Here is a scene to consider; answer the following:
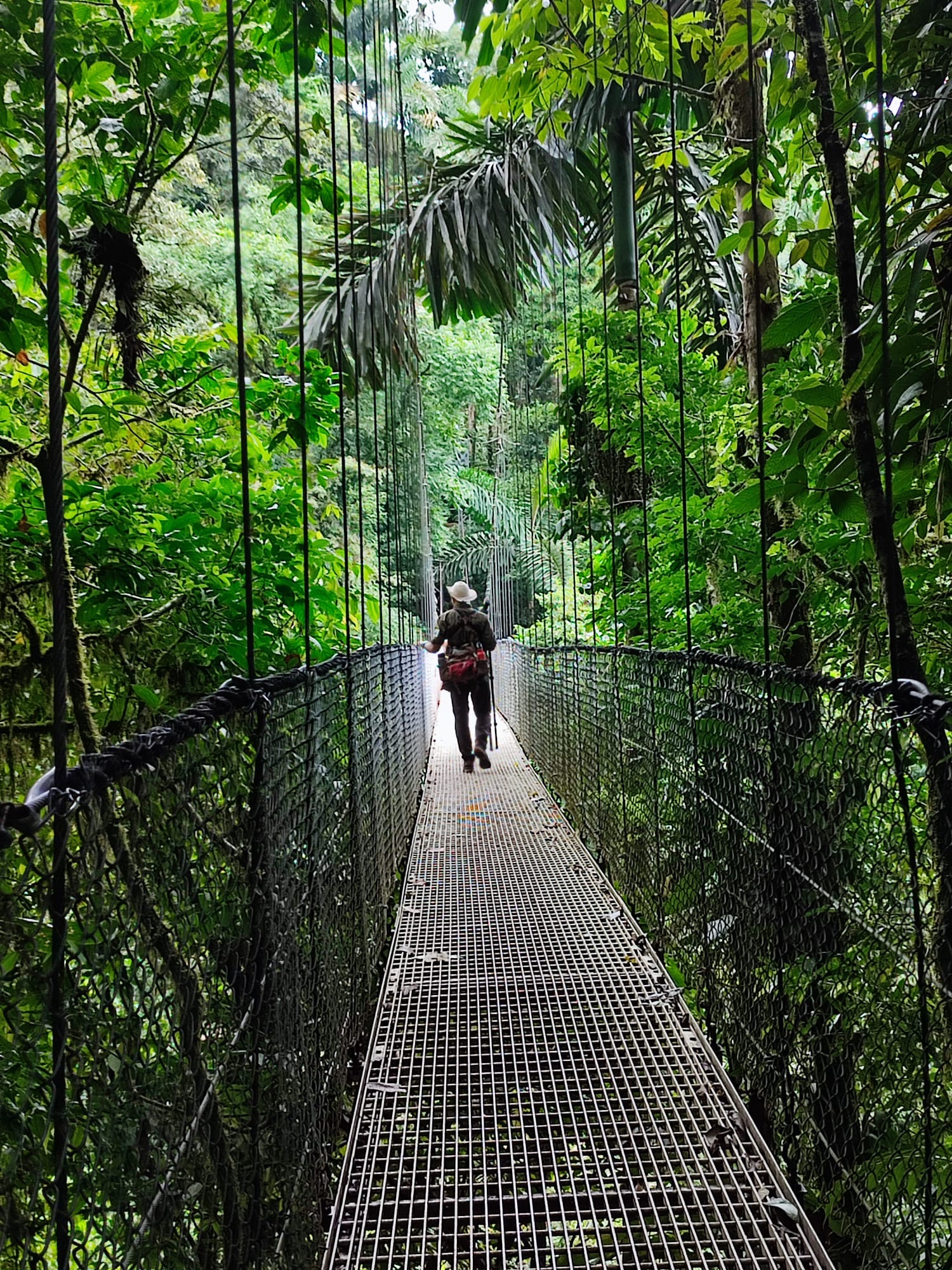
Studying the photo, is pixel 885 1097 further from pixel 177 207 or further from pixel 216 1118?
pixel 177 207

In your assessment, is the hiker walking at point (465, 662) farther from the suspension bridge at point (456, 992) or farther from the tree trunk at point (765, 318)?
the tree trunk at point (765, 318)

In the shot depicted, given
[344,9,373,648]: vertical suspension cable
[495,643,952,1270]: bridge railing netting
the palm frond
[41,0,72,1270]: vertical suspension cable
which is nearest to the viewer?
[41,0,72,1270]: vertical suspension cable

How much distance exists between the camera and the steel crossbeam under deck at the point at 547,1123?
122 cm

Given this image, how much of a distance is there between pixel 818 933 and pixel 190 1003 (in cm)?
86

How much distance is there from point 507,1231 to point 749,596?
1.67 meters

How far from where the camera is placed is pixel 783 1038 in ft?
4.15

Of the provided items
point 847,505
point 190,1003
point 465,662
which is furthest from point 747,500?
point 465,662

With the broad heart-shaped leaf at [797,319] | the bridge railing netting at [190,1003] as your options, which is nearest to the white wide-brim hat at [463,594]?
the bridge railing netting at [190,1003]

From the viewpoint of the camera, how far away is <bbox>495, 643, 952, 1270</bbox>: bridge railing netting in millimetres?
944

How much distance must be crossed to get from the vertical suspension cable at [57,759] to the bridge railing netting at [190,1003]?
0.05 feet

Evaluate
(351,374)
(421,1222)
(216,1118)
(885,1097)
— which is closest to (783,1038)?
(885,1097)

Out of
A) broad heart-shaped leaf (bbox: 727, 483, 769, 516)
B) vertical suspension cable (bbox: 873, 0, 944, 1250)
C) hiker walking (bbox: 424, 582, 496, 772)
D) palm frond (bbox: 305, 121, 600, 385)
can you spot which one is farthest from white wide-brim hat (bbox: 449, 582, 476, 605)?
vertical suspension cable (bbox: 873, 0, 944, 1250)

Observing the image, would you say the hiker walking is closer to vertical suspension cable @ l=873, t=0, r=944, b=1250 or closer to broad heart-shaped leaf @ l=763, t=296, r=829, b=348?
broad heart-shaped leaf @ l=763, t=296, r=829, b=348

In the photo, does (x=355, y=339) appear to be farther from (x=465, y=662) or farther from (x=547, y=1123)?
(x=547, y=1123)
